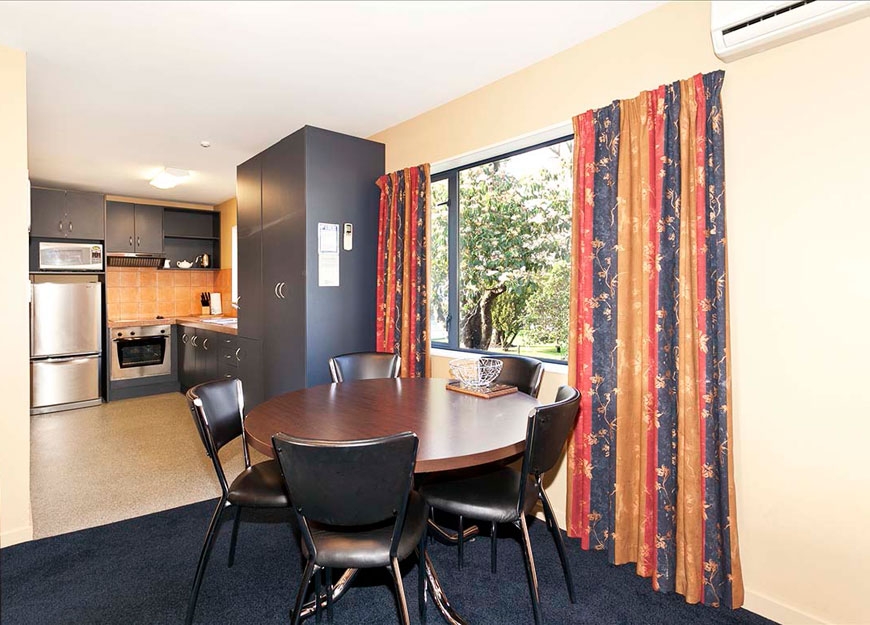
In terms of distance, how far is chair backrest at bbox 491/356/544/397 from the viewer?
8.20 feet

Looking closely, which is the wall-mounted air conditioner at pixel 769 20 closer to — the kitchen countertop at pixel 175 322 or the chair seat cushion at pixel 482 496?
the chair seat cushion at pixel 482 496

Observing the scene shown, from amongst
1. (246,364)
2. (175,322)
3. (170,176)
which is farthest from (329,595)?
(175,322)

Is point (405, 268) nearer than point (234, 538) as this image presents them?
No

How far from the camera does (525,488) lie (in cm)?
178

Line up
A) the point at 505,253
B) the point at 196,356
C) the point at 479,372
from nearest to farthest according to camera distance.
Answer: the point at 479,372 → the point at 505,253 → the point at 196,356

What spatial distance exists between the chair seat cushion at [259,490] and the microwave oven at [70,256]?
15.6ft

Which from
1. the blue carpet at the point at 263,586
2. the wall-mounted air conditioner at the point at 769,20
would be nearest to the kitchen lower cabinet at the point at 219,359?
the blue carpet at the point at 263,586

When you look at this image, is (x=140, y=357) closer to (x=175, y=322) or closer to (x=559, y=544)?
(x=175, y=322)

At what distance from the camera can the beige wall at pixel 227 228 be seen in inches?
251

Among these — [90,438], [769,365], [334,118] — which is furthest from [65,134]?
[769,365]

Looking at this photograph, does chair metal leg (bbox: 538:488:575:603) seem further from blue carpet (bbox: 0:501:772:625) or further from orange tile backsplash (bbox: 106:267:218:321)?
orange tile backsplash (bbox: 106:267:218:321)

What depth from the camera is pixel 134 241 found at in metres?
5.87


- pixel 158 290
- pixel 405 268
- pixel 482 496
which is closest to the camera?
pixel 482 496

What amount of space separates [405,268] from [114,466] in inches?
102
